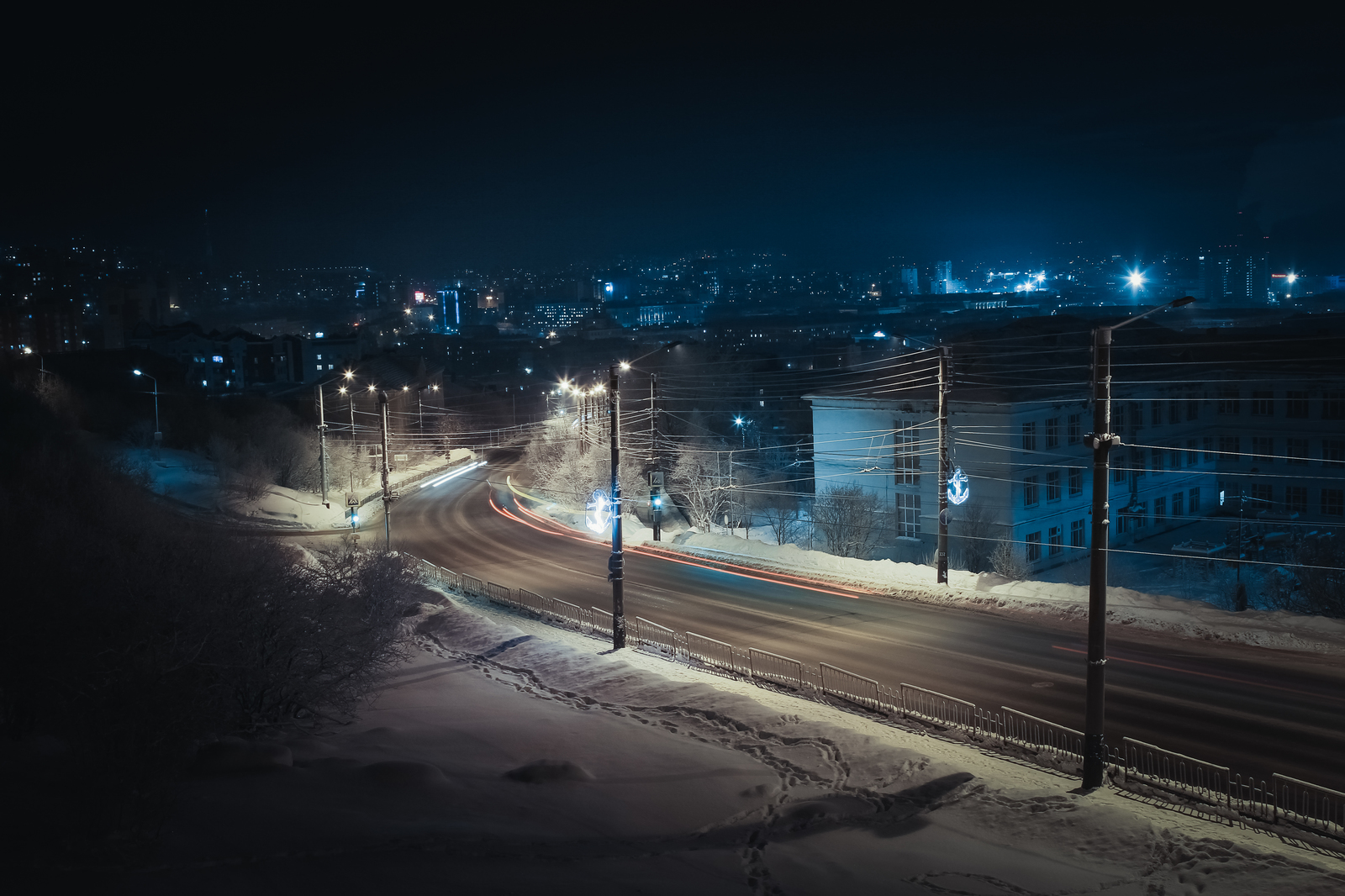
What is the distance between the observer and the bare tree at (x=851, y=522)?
34062 millimetres

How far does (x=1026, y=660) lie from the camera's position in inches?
690

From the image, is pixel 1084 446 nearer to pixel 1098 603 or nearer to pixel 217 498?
pixel 1098 603

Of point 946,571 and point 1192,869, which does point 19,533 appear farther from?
point 946,571

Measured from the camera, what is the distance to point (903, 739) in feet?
44.2

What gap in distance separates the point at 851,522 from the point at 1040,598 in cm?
1285

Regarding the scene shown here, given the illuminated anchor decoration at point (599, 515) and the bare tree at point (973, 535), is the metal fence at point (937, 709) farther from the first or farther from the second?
the illuminated anchor decoration at point (599, 515)

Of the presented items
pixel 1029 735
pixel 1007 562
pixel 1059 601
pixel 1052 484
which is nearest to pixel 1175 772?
pixel 1029 735

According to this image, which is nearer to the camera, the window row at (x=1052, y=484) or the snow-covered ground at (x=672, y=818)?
the snow-covered ground at (x=672, y=818)

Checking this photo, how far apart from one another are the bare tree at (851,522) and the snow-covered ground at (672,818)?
19443 millimetres

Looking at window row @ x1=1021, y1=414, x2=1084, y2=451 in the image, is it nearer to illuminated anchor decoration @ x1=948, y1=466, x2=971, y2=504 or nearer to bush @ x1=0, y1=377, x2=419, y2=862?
illuminated anchor decoration @ x1=948, y1=466, x2=971, y2=504

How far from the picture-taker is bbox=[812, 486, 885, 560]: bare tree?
34.1 m

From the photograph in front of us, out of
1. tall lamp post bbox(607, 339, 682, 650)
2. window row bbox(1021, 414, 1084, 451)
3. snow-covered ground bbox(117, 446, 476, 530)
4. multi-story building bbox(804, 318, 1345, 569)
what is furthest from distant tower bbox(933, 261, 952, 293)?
tall lamp post bbox(607, 339, 682, 650)

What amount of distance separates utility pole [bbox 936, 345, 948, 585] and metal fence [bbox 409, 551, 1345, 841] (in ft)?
21.9

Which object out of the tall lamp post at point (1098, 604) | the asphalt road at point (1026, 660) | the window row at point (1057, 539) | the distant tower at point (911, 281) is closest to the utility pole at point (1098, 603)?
the tall lamp post at point (1098, 604)
